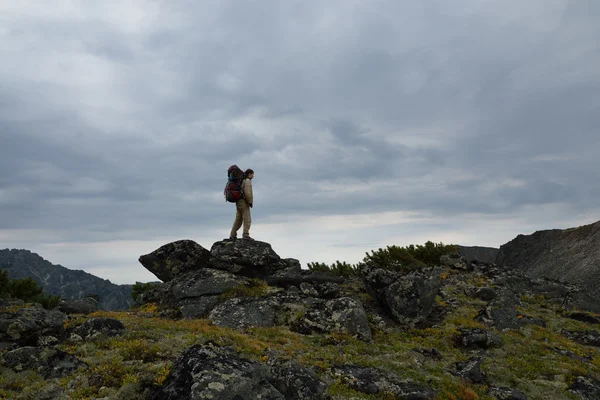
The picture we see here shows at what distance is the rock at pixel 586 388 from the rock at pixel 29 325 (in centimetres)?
2015

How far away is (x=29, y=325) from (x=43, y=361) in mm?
3098

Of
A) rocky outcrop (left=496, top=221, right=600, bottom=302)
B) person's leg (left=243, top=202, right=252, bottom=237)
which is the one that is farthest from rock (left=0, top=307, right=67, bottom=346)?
rocky outcrop (left=496, top=221, right=600, bottom=302)

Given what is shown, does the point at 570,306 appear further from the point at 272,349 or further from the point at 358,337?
the point at 272,349

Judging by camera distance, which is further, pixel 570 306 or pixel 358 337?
pixel 570 306

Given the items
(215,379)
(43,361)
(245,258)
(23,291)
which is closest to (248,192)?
(245,258)

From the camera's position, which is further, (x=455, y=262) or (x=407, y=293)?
(x=455, y=262)

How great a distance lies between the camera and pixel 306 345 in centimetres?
1648

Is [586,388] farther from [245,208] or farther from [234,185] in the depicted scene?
[234,185]

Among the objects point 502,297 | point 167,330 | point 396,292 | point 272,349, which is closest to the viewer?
point 272,349

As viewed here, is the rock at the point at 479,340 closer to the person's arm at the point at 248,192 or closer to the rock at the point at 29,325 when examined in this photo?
the person's arm at the point at 248,192

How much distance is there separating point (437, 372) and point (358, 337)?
4497mm

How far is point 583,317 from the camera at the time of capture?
2652cm

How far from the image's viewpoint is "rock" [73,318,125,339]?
47.8ft

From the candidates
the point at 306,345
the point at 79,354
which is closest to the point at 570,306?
the point at 306,345
